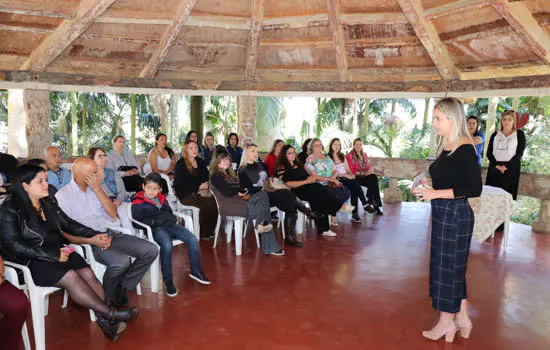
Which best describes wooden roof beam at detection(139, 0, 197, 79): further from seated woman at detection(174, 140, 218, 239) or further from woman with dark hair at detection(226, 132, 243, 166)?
seated woman at detection(174, 140, 218, 239)

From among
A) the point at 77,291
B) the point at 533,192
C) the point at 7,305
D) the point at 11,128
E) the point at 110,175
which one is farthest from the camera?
the point at 11,128

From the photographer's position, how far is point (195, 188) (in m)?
4.87

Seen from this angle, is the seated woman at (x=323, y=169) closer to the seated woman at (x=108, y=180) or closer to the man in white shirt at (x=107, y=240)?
the seated woman at (x=108, y=180)

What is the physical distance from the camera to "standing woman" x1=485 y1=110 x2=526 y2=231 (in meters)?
5.53

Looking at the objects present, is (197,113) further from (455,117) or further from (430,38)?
(455,117)

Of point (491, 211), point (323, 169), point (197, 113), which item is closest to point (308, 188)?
point (323, 169)

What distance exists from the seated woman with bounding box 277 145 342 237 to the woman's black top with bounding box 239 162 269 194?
280mm

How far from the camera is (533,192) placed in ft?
19.9

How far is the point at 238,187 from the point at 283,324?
2051mm

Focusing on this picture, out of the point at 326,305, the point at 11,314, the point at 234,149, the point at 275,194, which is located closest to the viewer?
the point at 11,314

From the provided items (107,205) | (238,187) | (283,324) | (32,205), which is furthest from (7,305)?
(238,187)

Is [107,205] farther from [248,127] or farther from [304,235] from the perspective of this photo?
[248,127]

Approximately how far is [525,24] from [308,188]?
11.7 feet

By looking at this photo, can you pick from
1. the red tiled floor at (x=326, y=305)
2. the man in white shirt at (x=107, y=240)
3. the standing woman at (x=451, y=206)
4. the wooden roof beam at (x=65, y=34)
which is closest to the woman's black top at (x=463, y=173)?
the standing woman at (x=451, y=206)
